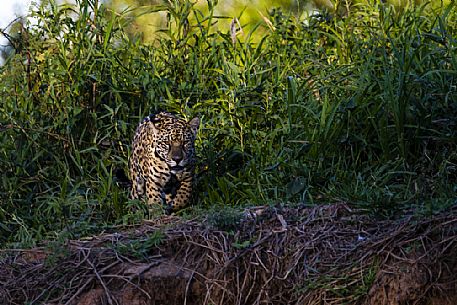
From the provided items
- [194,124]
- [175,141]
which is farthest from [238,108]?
[175,141]

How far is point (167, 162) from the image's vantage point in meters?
7.18

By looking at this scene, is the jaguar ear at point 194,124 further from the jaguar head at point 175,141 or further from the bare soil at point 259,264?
the bare soil at point 259,264

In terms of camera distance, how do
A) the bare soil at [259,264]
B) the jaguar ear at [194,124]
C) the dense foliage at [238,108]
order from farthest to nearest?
the jaguar ear at [194,124], the dense foliage at [238,108], the bare soil at [259,264]

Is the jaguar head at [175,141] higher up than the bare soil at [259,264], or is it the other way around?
the jaguar head at [175,141]

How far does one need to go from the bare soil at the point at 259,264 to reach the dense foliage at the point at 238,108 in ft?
1.27

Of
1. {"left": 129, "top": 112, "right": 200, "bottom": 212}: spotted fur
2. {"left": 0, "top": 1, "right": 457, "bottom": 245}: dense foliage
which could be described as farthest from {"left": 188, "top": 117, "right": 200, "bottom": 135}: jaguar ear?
{"left": 0, "top": 1, "right": 457, "bottom": 245}: dense foliage

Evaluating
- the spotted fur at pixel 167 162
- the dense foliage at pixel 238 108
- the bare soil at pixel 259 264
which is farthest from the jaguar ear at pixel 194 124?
the bare soil at pixel 259 264

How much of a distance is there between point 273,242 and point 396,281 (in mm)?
926

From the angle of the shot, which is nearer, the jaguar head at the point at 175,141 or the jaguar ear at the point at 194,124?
the jaguar head at the point at 175,141

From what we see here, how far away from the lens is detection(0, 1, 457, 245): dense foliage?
6.25m

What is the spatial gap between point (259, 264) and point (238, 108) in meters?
2.52

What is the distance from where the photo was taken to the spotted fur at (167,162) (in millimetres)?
7137

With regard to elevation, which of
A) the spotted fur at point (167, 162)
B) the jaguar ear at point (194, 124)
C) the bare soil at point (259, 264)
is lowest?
the bare soil at point (259, 264)

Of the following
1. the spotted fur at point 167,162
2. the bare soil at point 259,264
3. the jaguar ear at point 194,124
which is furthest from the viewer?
the jaguar ear at point 194,124
